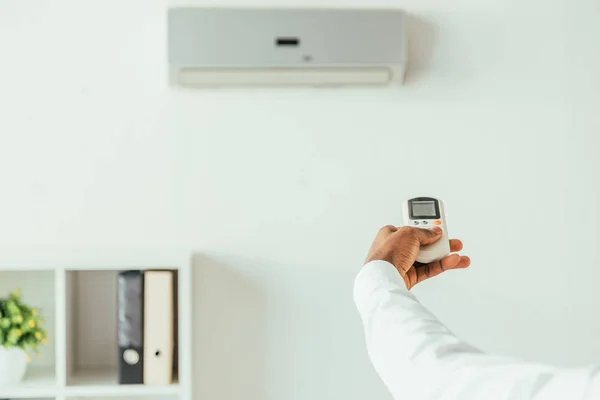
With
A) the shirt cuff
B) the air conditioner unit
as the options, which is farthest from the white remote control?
the air conditioner unit

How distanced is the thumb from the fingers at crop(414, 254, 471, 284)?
4 centimetres

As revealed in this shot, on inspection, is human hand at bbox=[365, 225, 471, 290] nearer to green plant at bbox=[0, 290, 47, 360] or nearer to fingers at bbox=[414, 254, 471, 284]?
fingers at bbox=[414, 254, 471, 284]

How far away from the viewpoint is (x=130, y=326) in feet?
6.15

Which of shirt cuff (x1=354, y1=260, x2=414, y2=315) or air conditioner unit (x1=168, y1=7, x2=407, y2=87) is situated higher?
air conditioner unit (x1=168, y1=7, x2=407, y2=87)

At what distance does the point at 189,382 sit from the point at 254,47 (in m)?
0.87

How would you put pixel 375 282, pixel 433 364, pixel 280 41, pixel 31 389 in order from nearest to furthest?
pixel 433 364 → pixel 375 282 → pixel 31 389 → pixel 280 41

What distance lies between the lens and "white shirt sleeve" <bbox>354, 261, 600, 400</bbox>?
0.70 m

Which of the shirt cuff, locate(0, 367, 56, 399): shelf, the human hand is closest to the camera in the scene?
the shirt cuff

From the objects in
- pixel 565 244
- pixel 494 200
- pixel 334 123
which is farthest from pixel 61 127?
pixel 565 244

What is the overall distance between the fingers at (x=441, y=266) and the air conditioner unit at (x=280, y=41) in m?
0.80

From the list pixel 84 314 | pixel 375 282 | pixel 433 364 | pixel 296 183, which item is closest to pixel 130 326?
pixel 84 314

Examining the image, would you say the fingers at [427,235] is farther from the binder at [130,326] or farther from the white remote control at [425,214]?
the binder at [130,326]

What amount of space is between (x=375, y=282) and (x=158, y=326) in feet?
3.20

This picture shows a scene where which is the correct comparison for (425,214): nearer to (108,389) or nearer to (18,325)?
(108,389)
